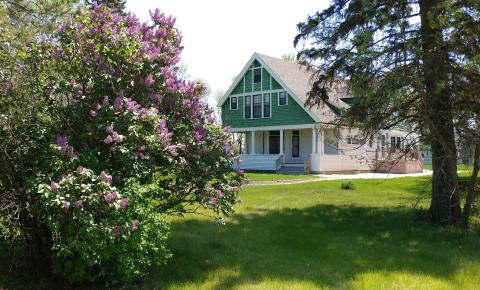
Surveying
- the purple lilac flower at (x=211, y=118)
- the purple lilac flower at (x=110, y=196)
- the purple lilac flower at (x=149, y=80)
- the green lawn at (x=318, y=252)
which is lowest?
the green lawn at (x=318, y=252)

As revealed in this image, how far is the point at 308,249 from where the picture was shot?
7094mm

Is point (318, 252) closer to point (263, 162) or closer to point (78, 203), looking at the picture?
point (78, 203)

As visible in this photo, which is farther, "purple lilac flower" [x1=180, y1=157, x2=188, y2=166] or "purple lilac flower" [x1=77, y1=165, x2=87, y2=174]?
"purple lilac flower" [x1=180, y1=157, x2=188, y2=166]

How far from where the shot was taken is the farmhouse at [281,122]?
26.9m

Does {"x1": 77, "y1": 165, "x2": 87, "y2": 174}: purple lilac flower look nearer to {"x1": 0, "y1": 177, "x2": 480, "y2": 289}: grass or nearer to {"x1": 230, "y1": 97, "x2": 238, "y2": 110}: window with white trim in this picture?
{"x1": 0, "y1": 177, "x2": 480, "y2": 289}: grass

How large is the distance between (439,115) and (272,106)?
67.2ft

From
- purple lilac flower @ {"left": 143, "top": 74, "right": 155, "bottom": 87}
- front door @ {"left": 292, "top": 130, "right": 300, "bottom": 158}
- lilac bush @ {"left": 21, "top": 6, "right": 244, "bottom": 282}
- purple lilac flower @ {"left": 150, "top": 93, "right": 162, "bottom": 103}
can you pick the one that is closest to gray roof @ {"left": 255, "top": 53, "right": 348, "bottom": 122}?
front door @ {"left": 292, "top": 130, "right": 300, "bottom": 158}

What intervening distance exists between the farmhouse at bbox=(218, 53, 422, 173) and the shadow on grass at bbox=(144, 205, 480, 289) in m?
17.0

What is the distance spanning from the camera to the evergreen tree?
7871mm

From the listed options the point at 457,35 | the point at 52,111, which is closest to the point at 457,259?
the point at 457,35

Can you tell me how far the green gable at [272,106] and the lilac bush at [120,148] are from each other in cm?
2046

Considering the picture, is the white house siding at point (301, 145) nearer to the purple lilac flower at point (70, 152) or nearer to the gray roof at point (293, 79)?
the gray roof at point (293, 79)

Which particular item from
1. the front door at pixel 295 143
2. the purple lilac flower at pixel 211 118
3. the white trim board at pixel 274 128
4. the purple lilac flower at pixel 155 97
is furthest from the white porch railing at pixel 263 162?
the purple lilac flower at pixel 155 97

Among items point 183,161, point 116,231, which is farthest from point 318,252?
point 116,231
